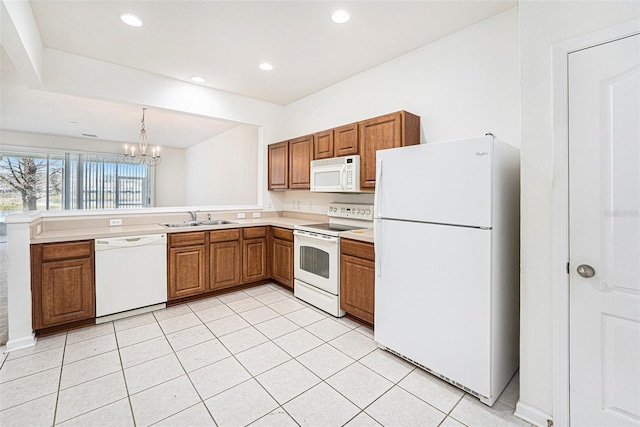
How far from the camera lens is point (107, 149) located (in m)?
7.51

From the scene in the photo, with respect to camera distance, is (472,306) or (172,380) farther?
(172,380)

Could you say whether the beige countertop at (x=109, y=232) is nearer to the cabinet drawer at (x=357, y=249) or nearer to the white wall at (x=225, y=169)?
the cabinet drawer at (x=357, y=249)

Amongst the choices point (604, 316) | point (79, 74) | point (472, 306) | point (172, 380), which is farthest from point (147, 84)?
point (604, 316)

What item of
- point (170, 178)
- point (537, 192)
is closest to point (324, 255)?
point (537, 192)

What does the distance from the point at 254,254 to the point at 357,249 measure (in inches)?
67.4

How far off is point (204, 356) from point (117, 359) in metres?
0.66

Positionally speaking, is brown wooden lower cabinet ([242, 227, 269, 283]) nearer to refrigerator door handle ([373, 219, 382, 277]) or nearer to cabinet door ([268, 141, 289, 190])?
cabinet door ([268, 141, 289, 190])

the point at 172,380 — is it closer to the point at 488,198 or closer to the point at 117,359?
the point at 117,359

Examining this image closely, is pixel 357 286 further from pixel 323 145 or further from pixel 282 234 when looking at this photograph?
pixel 323 145

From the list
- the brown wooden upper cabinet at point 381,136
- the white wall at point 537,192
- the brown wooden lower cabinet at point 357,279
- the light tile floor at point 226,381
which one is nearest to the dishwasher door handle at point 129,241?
the light tile floor at point 226,381

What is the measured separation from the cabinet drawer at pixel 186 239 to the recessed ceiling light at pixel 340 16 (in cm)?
260

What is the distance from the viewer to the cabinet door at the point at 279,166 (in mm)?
4160

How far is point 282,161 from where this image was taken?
4.23 meters

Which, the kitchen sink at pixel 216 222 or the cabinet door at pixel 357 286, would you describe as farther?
the kitchen sink at pixel 216 222
